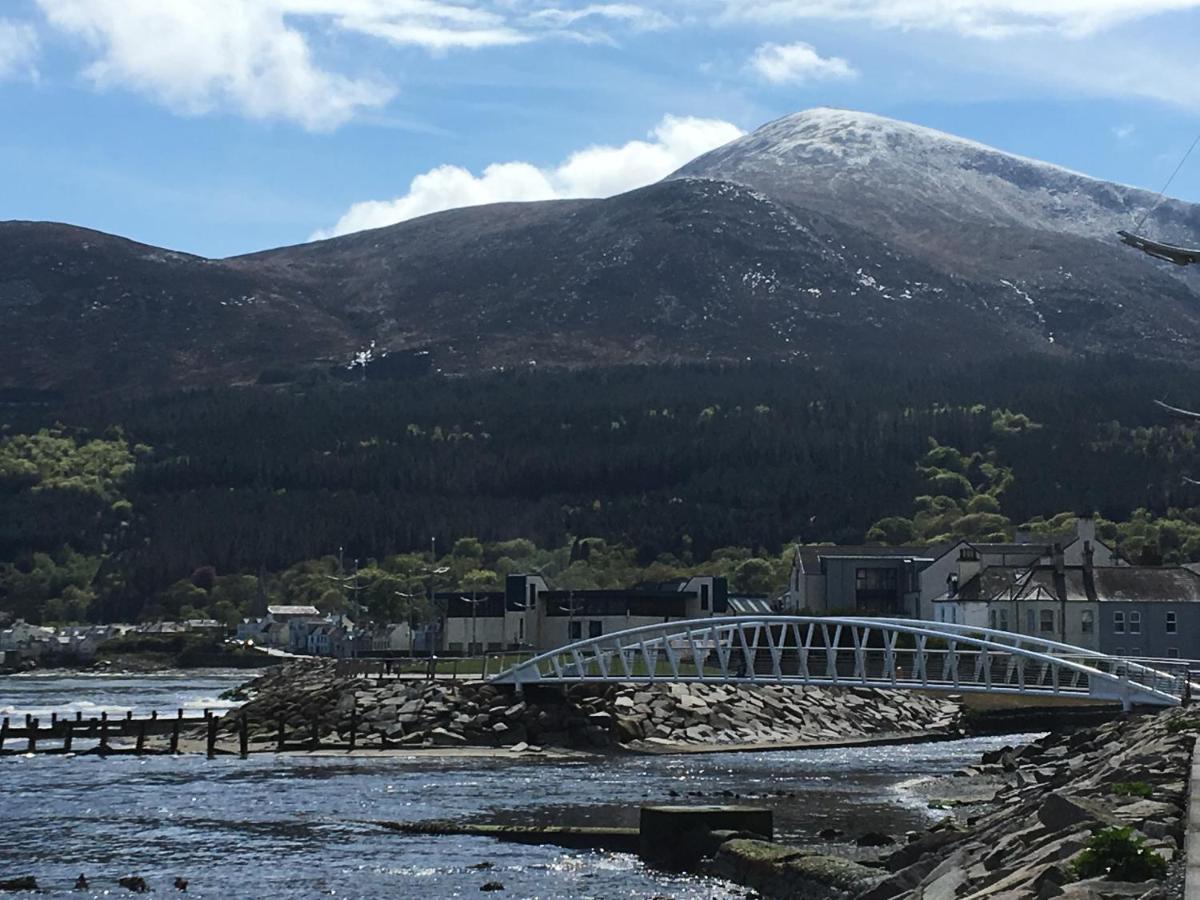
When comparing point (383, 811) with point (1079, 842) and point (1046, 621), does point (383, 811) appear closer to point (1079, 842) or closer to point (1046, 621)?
point (1079, 842)

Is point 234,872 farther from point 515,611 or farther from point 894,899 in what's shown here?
point 515,611

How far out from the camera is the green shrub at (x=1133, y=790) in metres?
25.8

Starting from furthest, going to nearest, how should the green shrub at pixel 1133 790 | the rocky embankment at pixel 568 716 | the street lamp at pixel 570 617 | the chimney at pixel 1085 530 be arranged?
1. the street lamp at pixel 570 617
2. the chimney at pixel 1085 530
3. the rocky embankment at pixel 568 716
4. the green shrub at pixel 1133 790

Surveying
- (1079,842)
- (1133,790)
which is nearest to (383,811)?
(1133,790)

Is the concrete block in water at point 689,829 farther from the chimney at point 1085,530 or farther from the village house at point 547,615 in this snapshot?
the chimney at point 1085,530

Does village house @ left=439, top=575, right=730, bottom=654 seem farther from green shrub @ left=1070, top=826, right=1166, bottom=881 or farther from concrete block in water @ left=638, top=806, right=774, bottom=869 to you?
green shrub @ left=1070, top=826, right=1166, bottom=881

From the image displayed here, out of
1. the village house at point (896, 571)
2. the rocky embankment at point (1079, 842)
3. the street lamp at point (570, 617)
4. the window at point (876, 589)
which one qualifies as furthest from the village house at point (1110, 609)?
the rocky embankment at point (1079, 842)

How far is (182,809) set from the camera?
2172 inches

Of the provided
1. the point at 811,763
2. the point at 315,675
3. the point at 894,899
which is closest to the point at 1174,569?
the point at 811,763

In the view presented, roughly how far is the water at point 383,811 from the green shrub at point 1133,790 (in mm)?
11527

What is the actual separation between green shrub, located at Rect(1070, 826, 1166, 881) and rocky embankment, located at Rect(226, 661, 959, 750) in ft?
187

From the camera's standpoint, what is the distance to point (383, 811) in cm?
5356

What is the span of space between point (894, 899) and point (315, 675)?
75.1 metres

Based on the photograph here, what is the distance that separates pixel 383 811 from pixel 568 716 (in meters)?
26.5
